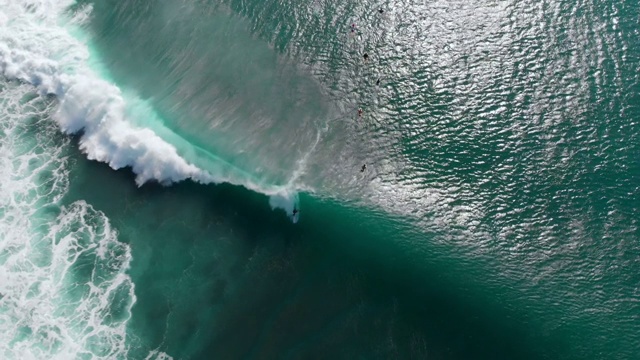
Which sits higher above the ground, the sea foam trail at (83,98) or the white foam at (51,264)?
the sea foam trail at (83,98)

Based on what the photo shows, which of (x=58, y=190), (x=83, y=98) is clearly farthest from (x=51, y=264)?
(x=83, y=98)

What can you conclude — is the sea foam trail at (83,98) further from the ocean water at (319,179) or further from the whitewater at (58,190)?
the ocean water at (319,179)

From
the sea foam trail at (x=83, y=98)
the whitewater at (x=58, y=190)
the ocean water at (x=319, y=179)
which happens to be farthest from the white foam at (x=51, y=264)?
the sea foam trail at (x=83, y=98)

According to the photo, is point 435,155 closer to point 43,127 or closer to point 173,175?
point 173,175

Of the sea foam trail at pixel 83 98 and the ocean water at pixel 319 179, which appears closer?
the ocean water at pixel 319 179

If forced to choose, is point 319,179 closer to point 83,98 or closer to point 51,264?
point 51,264

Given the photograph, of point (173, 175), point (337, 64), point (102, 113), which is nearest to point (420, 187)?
point (337, 64)

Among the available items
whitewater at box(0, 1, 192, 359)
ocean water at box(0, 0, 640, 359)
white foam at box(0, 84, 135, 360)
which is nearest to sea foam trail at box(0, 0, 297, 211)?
whitewater at box(0, 1, 192, 359)
